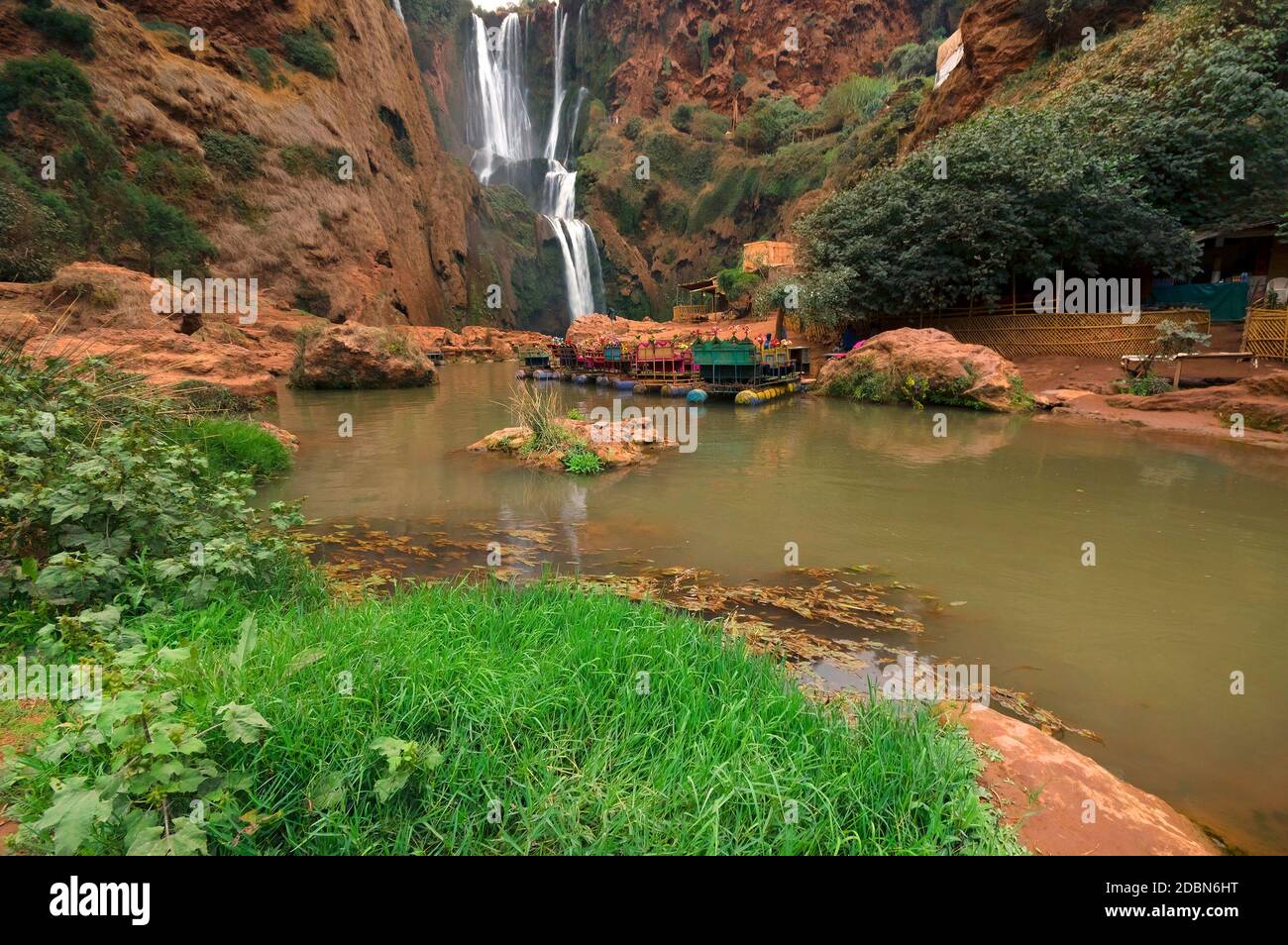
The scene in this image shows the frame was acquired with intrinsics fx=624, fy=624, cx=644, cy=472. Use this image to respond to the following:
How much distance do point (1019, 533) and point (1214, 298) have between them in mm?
19151

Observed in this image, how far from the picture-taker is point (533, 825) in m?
2.05

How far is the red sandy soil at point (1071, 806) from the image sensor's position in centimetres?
230

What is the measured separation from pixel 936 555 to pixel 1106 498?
3.66 metres

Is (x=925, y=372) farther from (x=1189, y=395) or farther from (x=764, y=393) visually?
(x=1189, y=395)

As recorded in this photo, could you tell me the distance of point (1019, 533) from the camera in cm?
666

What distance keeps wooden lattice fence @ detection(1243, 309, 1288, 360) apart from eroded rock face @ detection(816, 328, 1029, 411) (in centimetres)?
457

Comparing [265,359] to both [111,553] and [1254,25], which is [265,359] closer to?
[111,553]

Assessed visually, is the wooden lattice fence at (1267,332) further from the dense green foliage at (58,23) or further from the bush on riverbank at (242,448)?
the dense green foliage at (58,23)

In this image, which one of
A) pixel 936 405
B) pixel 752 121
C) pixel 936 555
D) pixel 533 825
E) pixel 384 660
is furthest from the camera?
pixel 752 121

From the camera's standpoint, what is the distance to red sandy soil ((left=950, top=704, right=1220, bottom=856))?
7.56 feet

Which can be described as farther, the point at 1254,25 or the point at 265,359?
the point at 265,359

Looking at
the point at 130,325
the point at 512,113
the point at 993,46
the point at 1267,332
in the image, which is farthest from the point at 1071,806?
the point at 512,113

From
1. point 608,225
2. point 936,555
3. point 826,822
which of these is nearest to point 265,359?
point 936,555

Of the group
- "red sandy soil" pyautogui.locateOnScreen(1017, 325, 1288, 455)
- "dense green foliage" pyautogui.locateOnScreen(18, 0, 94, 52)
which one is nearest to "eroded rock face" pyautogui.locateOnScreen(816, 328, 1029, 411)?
"red sandy soil" pyautogui.locateOnScreen(1017, 325, 1288, 455)
